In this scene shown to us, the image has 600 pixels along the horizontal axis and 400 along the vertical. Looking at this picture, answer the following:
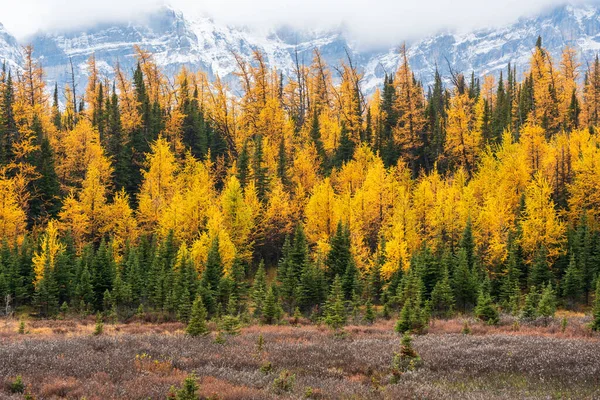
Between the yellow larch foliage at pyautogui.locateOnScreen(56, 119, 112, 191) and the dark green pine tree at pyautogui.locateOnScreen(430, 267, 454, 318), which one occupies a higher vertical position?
the yellow larch foliage at pyautogui.locateOnScreen(56, 119, 112, 191)

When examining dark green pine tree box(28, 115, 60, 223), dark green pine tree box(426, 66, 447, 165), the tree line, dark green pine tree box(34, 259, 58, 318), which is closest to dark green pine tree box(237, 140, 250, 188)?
the tree line

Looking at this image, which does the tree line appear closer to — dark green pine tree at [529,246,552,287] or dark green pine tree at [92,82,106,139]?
dark green pine tree at [529,246,552,287]

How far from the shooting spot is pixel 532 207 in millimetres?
43438

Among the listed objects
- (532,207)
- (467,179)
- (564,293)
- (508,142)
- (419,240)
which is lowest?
(564,293)

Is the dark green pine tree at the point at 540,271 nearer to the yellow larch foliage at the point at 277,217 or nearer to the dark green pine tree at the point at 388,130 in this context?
the yellow larch foliage at the point at 277,217

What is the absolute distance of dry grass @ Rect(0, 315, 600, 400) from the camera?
1158 centimetres

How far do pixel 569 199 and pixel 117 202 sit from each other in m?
47.4

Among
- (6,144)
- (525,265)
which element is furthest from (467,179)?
(6,144)

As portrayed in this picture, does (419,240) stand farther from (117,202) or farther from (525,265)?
(117,202)

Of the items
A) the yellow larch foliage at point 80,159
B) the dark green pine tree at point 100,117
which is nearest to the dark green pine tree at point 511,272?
the yellow larch foliage at point 80,159

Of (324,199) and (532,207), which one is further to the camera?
(324,199)

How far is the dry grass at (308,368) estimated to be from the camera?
11578mm

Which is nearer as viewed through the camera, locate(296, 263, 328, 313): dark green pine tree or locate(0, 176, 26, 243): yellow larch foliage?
locate(296, 263, 328, 313): dark green pine tree

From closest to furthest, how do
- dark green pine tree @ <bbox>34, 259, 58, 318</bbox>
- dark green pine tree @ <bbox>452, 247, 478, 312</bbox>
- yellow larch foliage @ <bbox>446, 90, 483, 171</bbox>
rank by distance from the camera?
dark green pine tree @ <bbox>452, 247, 478, 312</bbox> → dark green pine tree @ <bbox>34, 259, 58, 318</bbox> → yellow larch foliage @ <bbox>446, 90, 483, 171</bbox>
